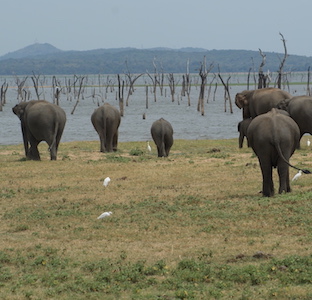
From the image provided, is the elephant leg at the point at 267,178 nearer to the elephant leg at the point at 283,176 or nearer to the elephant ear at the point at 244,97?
the elephant leg at the point at 283,176

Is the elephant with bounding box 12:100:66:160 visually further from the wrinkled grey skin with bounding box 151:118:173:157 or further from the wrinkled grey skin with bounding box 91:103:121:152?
the wrinkled grey skin with bounding box 151:118:173:157

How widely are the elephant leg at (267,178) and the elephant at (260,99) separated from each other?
11271 millimetres

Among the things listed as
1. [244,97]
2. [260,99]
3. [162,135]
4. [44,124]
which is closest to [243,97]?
[244,97]

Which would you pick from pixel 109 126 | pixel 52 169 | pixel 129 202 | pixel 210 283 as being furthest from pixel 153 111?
pixel 210 283

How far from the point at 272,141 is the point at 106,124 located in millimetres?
13253

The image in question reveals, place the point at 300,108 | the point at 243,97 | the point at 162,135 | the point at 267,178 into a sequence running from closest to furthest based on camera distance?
the point at 267,178 → the point at 300,108 → the point at 162,135 → the point at 243,97

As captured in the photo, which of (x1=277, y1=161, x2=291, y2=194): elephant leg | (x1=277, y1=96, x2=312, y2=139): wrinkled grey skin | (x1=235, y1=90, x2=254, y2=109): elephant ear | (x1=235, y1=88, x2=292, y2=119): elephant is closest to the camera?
(x1=277, y1=161, x2=291, y2=194): elephant leg

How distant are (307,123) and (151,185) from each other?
8.95 metres

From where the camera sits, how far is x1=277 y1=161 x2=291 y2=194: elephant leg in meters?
13.8

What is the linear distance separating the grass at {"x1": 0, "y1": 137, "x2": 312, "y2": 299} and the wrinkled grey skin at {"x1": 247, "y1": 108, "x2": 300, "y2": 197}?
0.56 m

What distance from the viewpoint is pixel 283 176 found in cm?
1398

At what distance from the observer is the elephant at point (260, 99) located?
2509 centimetres

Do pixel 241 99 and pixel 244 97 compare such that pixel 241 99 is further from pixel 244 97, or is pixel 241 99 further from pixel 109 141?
pixel 109 141

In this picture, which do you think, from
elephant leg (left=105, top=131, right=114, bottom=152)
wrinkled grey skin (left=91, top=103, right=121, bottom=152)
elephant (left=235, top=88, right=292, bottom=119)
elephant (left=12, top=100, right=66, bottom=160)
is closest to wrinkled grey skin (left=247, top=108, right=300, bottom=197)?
elephant (left=12, top=100, right=66, bottom=160)
